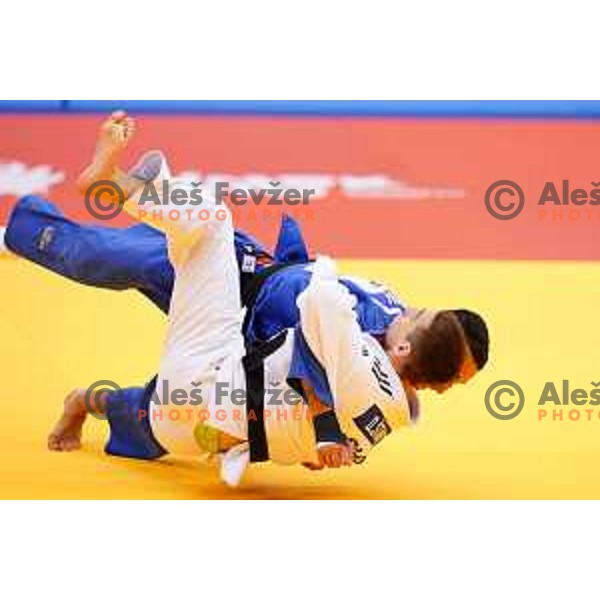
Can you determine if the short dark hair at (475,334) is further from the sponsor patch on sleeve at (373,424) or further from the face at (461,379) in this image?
the sponsor patch on sleeve at (373,424)

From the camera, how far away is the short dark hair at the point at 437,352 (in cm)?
325

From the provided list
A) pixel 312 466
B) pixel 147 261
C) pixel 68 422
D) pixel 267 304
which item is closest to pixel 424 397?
pixel 312 466

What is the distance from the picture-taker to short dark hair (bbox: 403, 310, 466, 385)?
3248 millimetres

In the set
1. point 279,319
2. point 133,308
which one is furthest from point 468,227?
point 133,308

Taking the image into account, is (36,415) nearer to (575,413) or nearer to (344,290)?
(344,290)

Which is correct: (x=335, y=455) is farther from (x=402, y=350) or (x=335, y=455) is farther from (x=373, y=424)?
(x=402, y=350)

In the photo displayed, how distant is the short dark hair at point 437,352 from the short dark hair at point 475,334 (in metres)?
0.02

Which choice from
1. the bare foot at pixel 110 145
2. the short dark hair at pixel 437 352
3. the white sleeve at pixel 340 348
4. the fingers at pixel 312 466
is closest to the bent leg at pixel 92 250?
the bare foot at pixel 110 145

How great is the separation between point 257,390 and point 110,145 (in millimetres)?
723

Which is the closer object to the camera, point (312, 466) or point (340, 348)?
point (340, 348)

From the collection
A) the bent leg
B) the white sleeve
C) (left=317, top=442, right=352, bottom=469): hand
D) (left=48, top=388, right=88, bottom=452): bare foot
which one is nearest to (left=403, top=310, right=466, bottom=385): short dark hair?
the white sleeve

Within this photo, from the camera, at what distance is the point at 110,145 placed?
11.0 feet

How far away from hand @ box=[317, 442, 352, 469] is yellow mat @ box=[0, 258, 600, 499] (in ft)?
0.15

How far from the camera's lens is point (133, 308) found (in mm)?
3371
